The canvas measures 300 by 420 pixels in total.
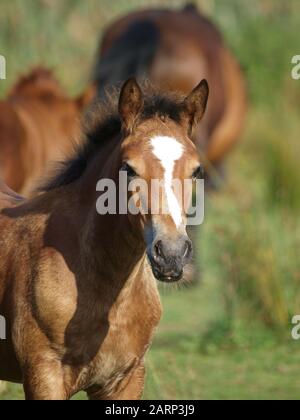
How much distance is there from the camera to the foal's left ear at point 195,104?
15.6ft

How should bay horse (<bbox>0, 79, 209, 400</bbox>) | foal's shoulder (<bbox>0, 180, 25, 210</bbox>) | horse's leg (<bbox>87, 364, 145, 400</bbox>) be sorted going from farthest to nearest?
1. foal's shoulder (<bbox>0, 180, 25, 210</bbox>)
2. horse's leg (<bbox>87, 364, 145, 400</bbox>)
3. bay horse (<bbox>0, 79, 209, 400</bbox>)

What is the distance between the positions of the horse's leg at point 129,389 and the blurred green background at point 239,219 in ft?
1.62

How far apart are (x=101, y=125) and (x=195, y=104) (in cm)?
43

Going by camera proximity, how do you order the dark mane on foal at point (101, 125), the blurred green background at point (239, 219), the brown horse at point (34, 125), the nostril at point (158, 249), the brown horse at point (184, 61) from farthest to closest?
the brown horse at point (184, 61) < the brown horse at point (34, 125) < the blurred green background at point (239, 219) < the dark mane on foal at point (101, 125) < the nostril at point (158, 249)

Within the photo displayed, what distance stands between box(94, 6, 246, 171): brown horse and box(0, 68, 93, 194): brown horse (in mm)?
627

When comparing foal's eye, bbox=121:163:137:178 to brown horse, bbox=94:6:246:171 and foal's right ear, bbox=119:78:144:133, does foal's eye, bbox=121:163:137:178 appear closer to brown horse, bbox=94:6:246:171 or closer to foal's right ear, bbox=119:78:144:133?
foal's right ear, bbox=119:78:144:133

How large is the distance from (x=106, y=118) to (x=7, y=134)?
4400mm

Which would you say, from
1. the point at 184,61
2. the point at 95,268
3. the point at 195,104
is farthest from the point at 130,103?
the point at 184,61

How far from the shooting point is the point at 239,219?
8.57m

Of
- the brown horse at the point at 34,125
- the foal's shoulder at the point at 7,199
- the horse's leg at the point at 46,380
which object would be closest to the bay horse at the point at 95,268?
the horse's leg at the point at 46,380

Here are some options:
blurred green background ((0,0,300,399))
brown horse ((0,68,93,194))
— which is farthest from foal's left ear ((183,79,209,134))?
brown horse ((0,68,93,194))

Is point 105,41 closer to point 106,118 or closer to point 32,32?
point 32,32

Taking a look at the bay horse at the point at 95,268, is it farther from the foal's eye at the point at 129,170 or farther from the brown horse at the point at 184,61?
the brown horse at the point at 184,61

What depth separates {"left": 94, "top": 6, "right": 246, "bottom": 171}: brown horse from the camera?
10648 mm
